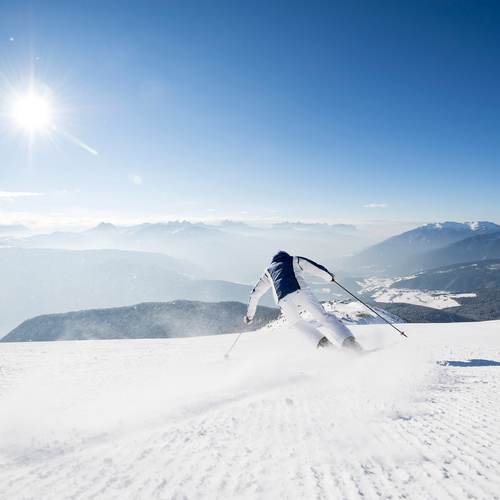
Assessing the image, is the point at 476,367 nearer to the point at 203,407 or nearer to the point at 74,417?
the point at 203,407

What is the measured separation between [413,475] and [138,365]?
8153 mm

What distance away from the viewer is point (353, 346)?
315 inches

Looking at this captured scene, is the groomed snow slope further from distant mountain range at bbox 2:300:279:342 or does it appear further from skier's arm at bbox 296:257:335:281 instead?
distant mountain range at bbox 2:300:279:342

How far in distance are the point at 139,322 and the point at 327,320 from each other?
5450 inches

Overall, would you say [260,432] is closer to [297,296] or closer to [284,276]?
[297,296]

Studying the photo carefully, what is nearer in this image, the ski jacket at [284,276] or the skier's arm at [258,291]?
the ski jacket at [284,276]

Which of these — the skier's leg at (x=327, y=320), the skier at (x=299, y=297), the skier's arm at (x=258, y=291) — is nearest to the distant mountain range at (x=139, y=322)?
the skier's arm at (x=258, y=291)

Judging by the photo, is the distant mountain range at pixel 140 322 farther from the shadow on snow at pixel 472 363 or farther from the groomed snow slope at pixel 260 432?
the groomed snow slope at pixel 260 432

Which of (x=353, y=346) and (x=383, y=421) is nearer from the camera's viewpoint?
(x=383, y=421)

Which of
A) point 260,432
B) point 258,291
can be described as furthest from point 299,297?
point 260,432

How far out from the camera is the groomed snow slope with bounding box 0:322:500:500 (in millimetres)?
3072

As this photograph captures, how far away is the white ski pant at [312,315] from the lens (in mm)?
8195

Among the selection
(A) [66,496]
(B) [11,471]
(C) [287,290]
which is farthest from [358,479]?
(C) [287,290]

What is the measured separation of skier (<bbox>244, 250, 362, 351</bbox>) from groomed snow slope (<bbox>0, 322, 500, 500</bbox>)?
60 cm
